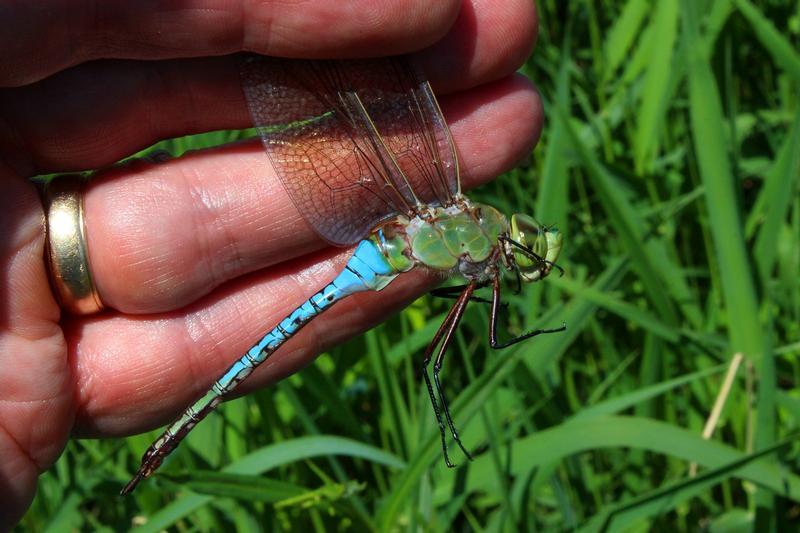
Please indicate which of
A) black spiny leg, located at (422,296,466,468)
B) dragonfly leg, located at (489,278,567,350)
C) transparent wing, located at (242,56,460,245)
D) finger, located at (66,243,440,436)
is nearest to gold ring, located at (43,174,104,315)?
finger, located at (66,243,440,436)

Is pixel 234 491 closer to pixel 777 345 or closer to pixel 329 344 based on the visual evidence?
pixel 329 344

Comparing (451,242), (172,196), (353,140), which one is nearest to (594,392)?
(451,242)

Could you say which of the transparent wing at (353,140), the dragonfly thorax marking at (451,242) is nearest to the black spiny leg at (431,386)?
the dragonfly thorax marking at (451,242)

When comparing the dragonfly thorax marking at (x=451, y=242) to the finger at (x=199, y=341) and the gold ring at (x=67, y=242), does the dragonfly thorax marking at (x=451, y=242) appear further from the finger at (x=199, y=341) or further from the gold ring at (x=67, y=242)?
the gold ring at (x=67, y=242)

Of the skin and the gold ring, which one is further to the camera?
the gold ring

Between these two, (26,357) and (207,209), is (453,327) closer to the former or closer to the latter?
(207,209)

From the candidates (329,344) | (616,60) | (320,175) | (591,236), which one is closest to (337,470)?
(329,344)

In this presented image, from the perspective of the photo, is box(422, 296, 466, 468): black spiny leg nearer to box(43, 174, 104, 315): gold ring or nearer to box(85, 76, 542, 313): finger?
box(85, 76, 542, 313): finger
